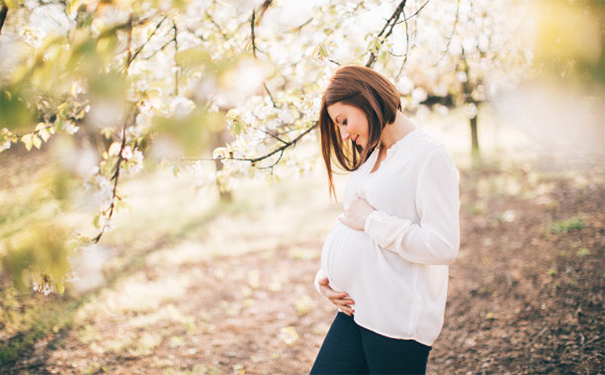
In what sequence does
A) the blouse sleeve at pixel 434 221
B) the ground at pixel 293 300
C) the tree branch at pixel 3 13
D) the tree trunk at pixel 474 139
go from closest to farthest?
the tree branch at pixel 3 13, the blouse sleeve at pixel 434 221, the ground at pixel 293 300, the tree trunk at pixel 474 139

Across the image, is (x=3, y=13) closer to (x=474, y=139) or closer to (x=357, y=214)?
(x=357, y=214)

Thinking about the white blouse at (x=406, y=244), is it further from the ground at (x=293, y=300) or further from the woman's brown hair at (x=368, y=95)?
the ground at (x=293, y=300)

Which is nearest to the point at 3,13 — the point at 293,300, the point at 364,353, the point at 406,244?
the point at 406,244

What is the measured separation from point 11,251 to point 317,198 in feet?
28.0

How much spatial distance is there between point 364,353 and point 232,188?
259cm

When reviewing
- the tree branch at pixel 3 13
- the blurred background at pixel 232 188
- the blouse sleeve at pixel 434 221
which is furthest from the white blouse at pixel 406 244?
the tree branch at pixel 3 13

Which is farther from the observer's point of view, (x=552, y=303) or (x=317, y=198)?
(x=317, y=198)

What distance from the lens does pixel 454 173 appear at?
1.38 m

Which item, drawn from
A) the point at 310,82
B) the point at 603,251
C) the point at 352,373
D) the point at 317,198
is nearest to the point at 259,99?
the point at 310,82

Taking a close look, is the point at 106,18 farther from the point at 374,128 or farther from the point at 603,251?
the point at 603,251

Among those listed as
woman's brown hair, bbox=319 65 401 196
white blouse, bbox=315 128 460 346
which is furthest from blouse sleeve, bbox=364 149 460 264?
woman's brown hair, bbox=319 65 401 196

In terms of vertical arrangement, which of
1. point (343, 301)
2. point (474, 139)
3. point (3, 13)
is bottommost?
point (343, 301)

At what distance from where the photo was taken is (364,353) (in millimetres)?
1687

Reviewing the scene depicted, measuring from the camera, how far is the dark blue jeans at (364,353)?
1482 mm
